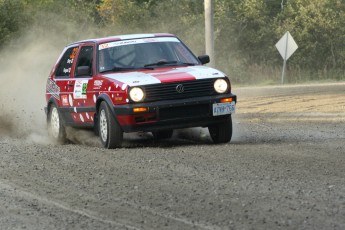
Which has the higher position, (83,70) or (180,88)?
(83,70)

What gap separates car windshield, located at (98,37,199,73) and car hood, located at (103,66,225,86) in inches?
11.5

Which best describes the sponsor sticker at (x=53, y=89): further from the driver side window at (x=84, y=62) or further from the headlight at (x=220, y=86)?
the headlight at (x=220, y=86)

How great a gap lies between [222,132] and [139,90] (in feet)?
4.83

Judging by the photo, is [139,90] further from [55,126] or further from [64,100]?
[55,126]

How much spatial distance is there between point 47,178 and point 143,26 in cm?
3720

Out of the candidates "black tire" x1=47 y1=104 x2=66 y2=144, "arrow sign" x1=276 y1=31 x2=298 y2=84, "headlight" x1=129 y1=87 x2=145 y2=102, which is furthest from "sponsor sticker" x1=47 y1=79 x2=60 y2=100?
"arrow sign" x1=276 y1=31 x2=298 y2=84

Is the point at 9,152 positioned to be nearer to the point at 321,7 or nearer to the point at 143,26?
the point at 143,26

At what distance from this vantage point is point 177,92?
12117 mm

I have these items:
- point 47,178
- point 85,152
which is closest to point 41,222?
point 47,178

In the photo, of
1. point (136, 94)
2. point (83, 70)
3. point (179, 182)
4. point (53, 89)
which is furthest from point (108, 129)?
point (179, 182)

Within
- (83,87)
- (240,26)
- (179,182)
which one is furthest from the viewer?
(240,26)

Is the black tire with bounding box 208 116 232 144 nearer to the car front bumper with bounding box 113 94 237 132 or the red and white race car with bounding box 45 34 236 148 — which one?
the red and white race car with bounding box 45 34 236 148

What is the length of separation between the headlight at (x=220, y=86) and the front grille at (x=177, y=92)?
0.20ft

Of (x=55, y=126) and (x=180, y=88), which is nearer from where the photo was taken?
(x=180, y=88)
